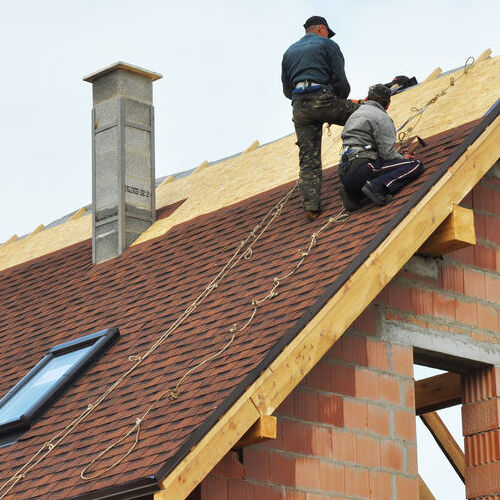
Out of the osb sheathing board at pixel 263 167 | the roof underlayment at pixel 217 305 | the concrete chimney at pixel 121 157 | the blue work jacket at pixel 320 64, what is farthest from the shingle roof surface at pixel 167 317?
the blue work jacket at pixel 320 64

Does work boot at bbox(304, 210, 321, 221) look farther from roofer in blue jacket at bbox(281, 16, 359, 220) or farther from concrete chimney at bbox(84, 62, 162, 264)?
concrete chimney at bbox(84, 62, 162, 264)

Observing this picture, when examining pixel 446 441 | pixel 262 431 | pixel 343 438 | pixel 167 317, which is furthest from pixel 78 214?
pixel 262 431

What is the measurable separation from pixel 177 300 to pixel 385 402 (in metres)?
2.47

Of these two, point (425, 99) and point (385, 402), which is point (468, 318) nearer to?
point (385, 402)

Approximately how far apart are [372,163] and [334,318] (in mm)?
2004

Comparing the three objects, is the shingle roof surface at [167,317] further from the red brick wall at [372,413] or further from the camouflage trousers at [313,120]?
the red brick wall at [372,413]

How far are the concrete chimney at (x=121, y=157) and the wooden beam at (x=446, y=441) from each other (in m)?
4.01

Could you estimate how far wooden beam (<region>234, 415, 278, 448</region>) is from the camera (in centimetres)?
1070

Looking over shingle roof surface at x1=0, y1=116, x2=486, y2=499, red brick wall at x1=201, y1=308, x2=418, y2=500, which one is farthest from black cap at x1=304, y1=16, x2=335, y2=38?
red brick wall at x1=201, y1=308, x2=418, y2=500

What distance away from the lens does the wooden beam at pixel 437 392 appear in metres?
15.0

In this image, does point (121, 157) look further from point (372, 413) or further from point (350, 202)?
point (372, 413)

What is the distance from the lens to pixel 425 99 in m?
15.3

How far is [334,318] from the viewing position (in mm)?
11375

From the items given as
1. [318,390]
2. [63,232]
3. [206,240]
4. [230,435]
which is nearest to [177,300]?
[206,240]
